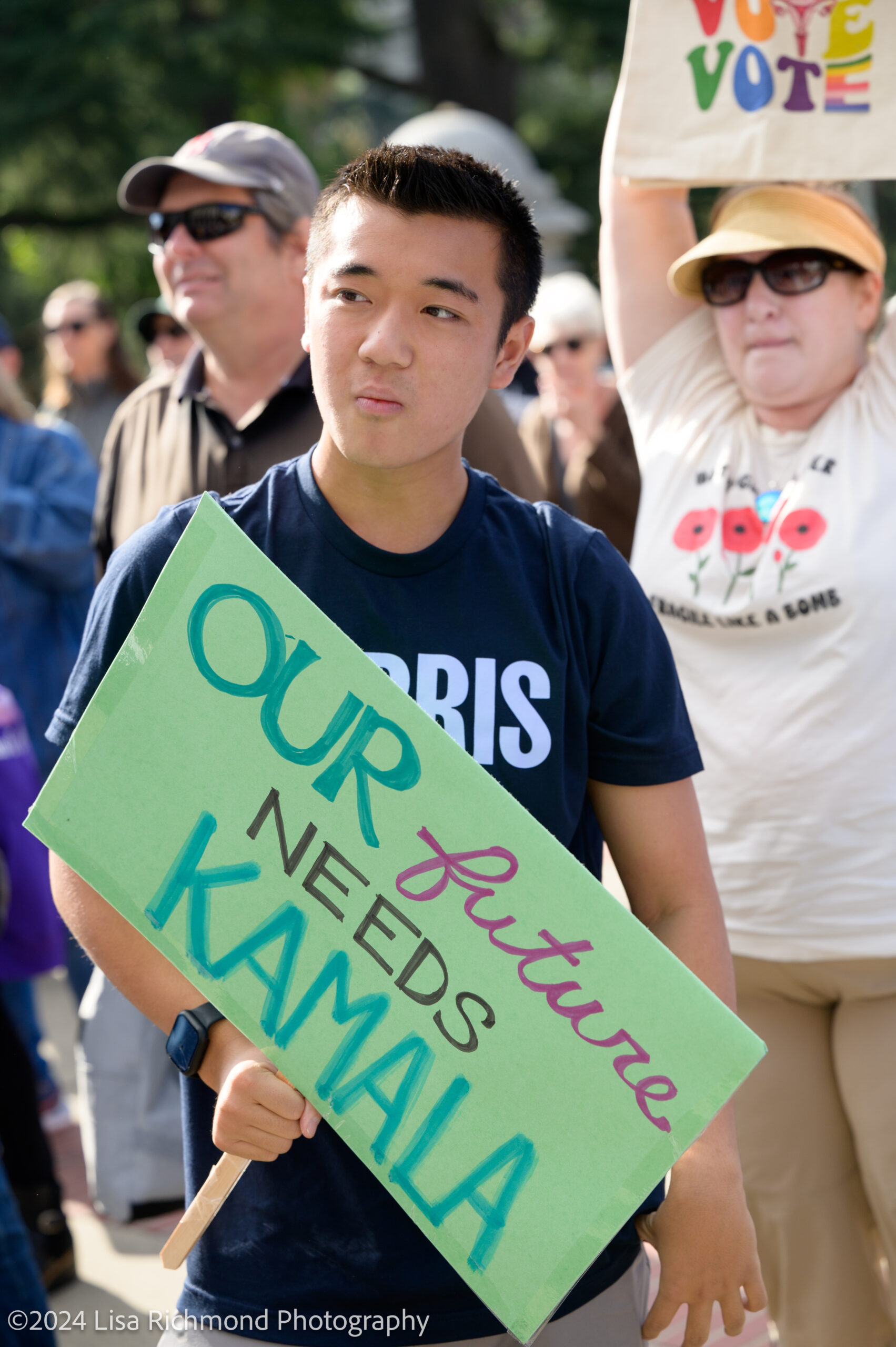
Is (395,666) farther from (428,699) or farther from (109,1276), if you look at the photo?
(109,1276)

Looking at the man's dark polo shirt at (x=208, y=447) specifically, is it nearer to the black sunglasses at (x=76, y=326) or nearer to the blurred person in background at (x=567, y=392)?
the blurred person in background at (x=567, y=392)

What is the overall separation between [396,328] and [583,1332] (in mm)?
1092

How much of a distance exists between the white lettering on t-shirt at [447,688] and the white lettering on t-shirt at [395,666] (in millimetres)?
12

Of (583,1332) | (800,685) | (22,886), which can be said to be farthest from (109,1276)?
(800,685)

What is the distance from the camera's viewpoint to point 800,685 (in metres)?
2.23

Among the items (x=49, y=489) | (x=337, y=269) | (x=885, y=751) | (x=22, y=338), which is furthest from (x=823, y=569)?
(x=22, y=338)

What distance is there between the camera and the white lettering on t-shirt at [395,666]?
1.47 meters

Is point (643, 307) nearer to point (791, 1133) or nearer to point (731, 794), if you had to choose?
Result: point (731, 794)

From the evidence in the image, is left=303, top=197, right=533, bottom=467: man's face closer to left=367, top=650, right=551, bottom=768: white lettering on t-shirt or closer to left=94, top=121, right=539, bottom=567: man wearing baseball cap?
left=367, top=650, right=551, bottom=768: white lettering on t-shirt

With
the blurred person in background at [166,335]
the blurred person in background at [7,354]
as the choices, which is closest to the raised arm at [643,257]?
the blurred person in background at [7,354]

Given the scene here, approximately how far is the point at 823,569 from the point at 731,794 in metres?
0.39

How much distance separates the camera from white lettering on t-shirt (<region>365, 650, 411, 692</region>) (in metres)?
1.47

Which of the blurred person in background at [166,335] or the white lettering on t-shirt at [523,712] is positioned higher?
the blurred person in background at [166,335]

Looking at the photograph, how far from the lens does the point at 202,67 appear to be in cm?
1466
